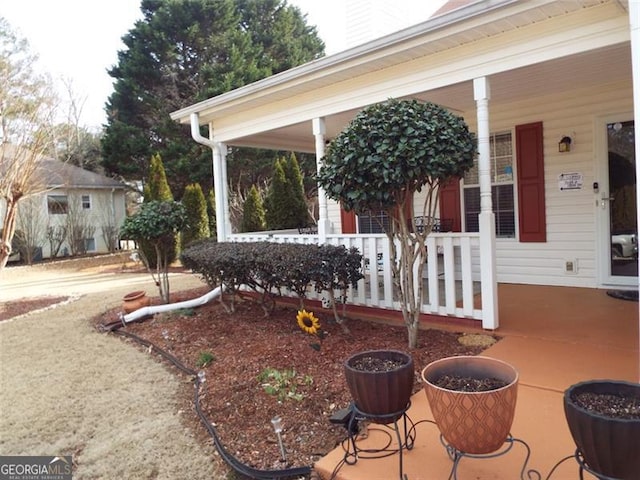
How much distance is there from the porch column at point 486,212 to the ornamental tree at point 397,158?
0.28m

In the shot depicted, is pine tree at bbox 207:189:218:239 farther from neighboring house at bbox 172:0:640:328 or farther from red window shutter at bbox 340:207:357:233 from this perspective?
neighboring house at bbox 172:0:640:328

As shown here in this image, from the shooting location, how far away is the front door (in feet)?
16.6

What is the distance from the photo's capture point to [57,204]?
1705 centimetres

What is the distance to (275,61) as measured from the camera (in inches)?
796

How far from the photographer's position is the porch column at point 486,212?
12.9ft

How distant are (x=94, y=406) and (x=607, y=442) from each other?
3.26 meters

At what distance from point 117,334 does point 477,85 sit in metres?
4.86

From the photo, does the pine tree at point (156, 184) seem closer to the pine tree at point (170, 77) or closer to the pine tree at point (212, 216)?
the pine tree at point (212, 216)

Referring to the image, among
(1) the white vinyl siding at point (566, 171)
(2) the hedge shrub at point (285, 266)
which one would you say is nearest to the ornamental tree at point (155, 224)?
(2) the hedge shrub at point (285, 266)

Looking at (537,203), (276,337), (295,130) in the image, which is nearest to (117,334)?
(276,337)

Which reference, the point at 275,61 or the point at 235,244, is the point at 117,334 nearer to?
the point at 235,244

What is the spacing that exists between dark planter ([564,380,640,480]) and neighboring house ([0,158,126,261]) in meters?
→ 15.7

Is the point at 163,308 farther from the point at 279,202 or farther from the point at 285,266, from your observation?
the point at 279,202

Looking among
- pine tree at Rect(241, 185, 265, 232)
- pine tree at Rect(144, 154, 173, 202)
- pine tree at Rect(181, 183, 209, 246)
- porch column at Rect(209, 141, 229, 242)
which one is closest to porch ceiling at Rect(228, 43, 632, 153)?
porch column at Rect(209, 141, 229, 242)
